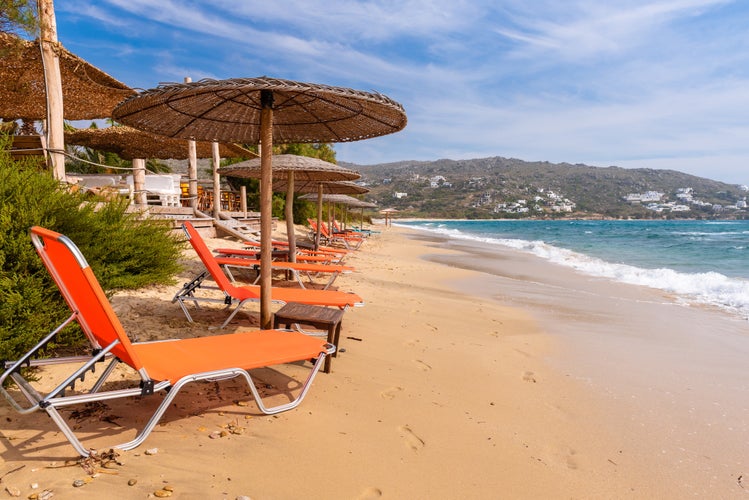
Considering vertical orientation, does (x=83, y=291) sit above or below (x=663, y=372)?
above

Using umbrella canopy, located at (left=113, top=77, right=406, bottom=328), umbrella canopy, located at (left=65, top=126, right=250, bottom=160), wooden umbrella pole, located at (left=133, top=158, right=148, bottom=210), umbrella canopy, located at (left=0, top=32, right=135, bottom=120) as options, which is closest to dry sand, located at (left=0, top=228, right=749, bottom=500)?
umbrella canopy, located at (left=113, top=77, right=406, bottom=328)

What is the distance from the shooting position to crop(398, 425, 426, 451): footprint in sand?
250 cm

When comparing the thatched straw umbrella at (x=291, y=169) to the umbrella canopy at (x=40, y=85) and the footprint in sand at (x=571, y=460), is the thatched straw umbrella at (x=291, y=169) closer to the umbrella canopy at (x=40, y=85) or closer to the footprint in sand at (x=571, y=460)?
the umbrella canopy at (x=40, y=85)

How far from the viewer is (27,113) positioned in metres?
9.72

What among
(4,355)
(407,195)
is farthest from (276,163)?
(407,195)

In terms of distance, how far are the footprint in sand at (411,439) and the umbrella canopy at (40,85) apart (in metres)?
7.00

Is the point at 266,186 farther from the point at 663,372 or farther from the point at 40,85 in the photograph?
the point at 40,85

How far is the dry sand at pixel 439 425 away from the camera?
211 centimetres

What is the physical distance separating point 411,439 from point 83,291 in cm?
188

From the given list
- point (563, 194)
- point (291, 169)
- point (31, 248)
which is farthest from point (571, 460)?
point (563, 194)

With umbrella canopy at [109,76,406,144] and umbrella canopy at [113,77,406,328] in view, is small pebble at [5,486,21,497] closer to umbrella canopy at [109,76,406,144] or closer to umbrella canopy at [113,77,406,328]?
umbrella canopy at [113,77,406,328]

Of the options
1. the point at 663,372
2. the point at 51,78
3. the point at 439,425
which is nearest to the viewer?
the point at 439,425

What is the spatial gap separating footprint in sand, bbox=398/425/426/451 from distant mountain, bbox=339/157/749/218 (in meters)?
98.7

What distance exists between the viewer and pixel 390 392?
10.6 ft
